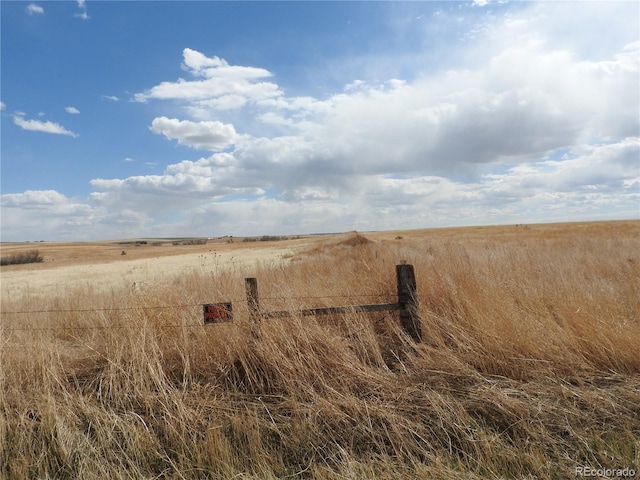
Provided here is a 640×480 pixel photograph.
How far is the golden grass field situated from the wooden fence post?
159mm

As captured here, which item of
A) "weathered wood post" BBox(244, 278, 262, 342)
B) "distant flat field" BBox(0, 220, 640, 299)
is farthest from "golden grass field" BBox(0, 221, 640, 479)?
"distant flat field" BBox(0, 220, 640, 299)

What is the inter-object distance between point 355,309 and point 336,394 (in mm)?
1412

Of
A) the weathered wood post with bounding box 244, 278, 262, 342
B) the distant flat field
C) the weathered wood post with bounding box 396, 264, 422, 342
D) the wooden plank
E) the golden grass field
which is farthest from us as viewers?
the distant flat field

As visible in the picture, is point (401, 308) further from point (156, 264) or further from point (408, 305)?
point (156, 264)

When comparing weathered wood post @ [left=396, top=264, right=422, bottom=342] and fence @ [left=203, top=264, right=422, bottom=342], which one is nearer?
fence @ [left=203, top=264, right=422, bottom=342]

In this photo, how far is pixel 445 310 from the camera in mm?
5605

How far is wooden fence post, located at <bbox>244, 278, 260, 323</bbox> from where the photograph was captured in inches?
194

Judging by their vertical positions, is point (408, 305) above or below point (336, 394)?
above

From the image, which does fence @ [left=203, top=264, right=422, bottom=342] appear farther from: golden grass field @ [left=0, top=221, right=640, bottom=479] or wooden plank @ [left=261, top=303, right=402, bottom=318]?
golden grass field @ [left=0, top=221, right=640, bottom=479]

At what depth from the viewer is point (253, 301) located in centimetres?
511

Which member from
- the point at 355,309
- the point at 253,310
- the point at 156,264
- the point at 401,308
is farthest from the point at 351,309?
the point at 156,264

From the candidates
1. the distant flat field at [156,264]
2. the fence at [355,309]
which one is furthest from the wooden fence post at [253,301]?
the distant flat field at [156,264]

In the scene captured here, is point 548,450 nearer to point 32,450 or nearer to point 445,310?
point 445,310

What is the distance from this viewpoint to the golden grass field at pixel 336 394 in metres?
3.12
